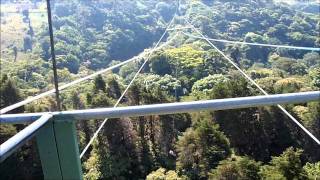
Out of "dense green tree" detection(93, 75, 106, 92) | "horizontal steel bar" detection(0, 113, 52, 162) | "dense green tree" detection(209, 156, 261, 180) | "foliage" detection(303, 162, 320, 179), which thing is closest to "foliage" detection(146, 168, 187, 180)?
"dense green tree" detection(209, 156, 261, 180)

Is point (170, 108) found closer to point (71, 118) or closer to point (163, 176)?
point (71, 118)

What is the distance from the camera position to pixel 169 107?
1.24 meters

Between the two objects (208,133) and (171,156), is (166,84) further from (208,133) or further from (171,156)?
(208,133)

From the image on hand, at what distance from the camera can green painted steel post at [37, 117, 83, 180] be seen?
1283 mm

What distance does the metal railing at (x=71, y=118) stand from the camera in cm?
124

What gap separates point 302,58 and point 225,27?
12.7m

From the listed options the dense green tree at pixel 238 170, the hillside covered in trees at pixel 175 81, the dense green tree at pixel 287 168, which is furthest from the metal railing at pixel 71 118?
the dense green tree at pixel 238 170

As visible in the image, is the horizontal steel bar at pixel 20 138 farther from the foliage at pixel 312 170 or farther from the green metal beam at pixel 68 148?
the foliage at pixel 312 170

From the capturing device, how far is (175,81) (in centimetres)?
3203

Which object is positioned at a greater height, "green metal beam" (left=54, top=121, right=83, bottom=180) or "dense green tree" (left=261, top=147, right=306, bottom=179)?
"green metal beam" (left=54, top=121, right=83, bottom=180)

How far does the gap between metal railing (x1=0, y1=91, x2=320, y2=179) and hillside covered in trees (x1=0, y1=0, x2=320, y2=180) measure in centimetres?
1159

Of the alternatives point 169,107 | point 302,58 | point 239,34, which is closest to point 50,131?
point 169,107

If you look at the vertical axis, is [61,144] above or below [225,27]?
above

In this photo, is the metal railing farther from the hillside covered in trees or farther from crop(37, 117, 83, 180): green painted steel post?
the hillside covered in trees
